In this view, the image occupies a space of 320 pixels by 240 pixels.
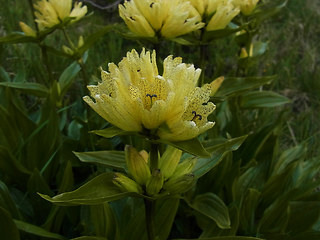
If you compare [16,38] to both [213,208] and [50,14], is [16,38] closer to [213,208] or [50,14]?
[50,14]

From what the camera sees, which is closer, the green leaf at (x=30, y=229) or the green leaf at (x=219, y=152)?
the green leaf at (x=219, y=152)

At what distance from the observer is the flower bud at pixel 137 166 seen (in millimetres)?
1156

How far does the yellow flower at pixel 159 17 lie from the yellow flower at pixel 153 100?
634 mm

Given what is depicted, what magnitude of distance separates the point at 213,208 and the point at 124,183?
85cm

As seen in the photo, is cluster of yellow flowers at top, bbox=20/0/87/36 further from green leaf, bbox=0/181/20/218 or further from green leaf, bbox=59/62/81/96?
green leaf, bbox=0/181/20/218

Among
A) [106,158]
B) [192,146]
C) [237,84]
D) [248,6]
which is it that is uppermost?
[248,6]

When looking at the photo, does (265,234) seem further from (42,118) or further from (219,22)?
(42,118)

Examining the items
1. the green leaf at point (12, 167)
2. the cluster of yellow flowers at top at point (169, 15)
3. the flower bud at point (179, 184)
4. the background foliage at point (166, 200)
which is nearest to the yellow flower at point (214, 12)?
the cluster of yellow flowers at top at point (169, 15)

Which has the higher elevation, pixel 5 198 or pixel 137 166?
pixel 137 166

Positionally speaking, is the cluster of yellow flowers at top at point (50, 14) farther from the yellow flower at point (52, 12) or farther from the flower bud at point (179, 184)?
the flower bud at point (179, 184)

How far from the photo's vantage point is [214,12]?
1963 mm

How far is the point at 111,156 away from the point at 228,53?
2.81 meters

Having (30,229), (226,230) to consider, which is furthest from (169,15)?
(30,229)

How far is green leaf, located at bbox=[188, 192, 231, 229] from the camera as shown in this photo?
1760 millimetres
